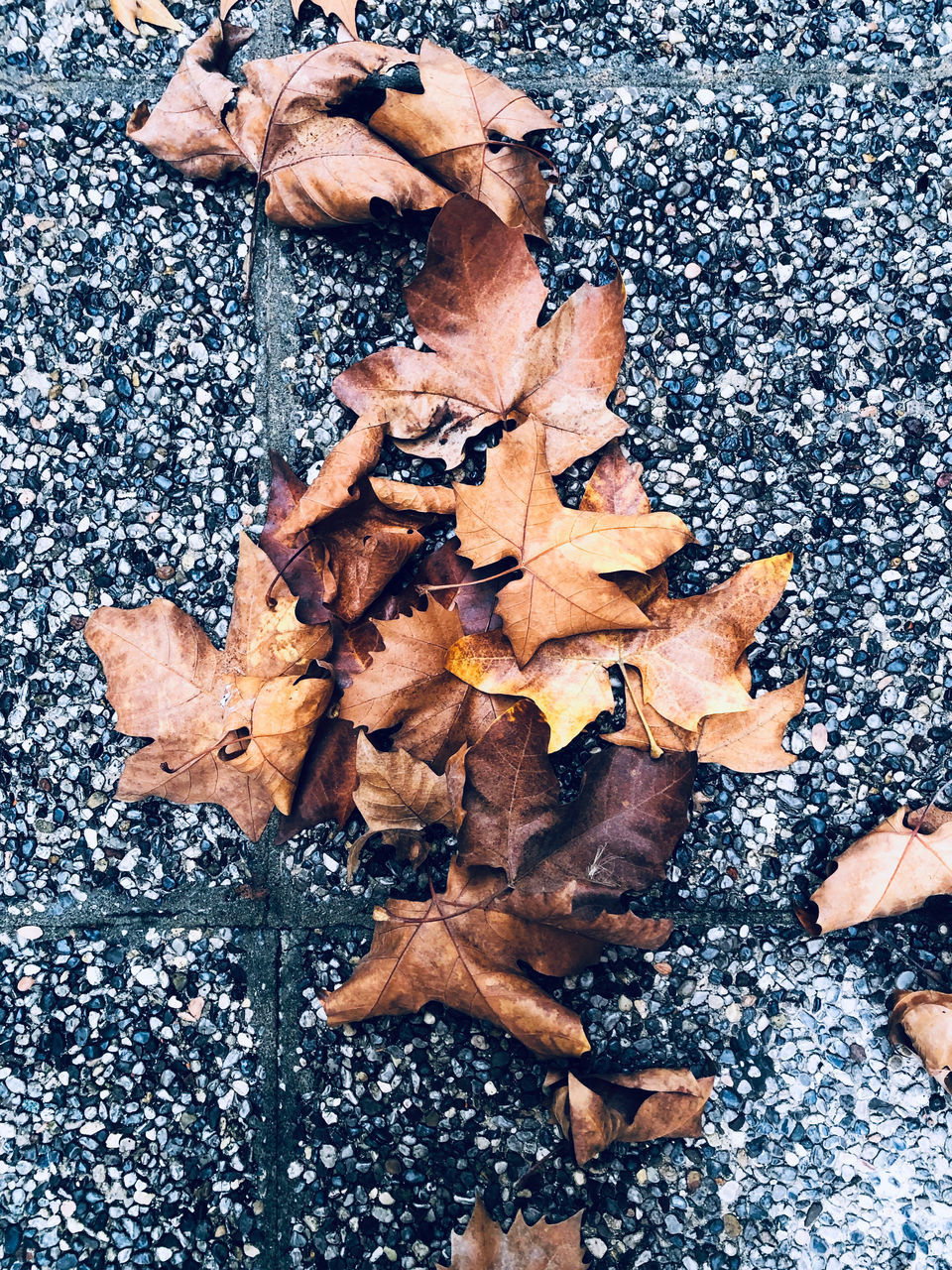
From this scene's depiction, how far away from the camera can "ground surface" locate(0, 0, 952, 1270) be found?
1.70 m

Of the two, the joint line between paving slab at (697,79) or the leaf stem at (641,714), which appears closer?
the leaf stem at (641,714)

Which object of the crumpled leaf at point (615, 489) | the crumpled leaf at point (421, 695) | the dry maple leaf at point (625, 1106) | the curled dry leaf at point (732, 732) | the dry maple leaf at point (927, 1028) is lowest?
the dry maple leaf at point (625, 1106)

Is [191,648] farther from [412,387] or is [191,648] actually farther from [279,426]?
[412,387]

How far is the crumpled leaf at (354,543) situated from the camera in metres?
1.73

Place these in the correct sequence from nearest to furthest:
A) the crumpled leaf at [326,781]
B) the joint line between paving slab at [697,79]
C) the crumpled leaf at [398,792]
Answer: the crumpled leaf at [398,792]
the crumpled leaf at [326,781]
the joint line between paving slab at [697,79]

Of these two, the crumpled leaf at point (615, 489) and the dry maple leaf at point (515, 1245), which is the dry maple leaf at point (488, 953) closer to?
the dry maple leaf at point (515, 1245)

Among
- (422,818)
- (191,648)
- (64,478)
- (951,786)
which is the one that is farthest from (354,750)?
(951,786)

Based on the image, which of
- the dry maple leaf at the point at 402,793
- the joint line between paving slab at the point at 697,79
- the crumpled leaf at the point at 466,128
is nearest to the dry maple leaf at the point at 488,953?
the dry maple leaf at the point at 402,793

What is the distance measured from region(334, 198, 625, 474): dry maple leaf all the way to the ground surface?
4.8 inches

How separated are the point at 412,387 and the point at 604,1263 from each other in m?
1.68

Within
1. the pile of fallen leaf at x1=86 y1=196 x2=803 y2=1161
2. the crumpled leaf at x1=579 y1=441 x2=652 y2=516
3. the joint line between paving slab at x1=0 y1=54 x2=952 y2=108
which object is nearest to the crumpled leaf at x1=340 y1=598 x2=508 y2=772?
the pile of fallen leaf at x1=86 y1=196 x2=803 y2=1161

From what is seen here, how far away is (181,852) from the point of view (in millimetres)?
1812

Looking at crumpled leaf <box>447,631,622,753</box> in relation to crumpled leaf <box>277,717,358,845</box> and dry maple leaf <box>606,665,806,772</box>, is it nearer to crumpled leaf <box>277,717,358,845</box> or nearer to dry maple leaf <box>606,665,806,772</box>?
dry maple leaf <box>606,665,806,772</box>

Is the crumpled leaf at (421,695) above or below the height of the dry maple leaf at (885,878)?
above
